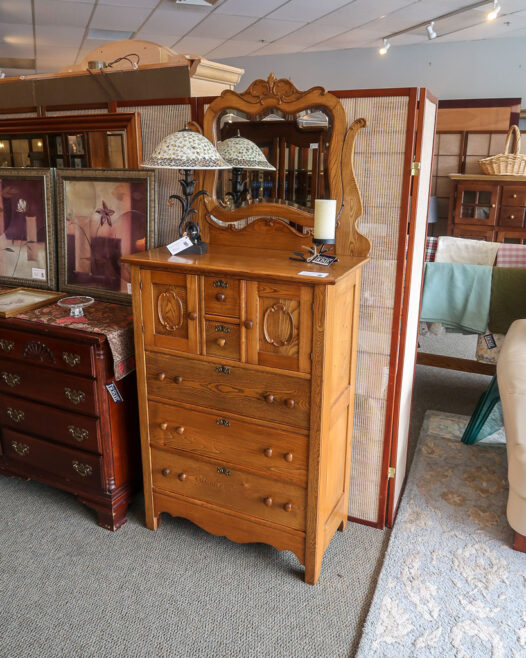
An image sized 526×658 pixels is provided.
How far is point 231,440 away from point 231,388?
7.7 inches

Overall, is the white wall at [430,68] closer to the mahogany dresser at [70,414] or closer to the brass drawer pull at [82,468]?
the mahogany dresser at [70,414]

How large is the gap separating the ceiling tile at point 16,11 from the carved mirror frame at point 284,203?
4090 mm

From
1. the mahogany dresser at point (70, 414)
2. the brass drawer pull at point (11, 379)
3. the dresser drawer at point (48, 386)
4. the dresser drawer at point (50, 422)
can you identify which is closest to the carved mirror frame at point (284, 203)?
the mahogany dresser at point (70, 414)

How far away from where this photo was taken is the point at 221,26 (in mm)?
5727

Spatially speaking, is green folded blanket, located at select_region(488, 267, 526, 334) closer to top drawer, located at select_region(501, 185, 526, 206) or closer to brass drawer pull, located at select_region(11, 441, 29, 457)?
top drawer, located at select_region(501, 185, 526, 206)

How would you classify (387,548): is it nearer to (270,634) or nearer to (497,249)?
(270,634)

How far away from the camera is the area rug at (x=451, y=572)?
1.66m

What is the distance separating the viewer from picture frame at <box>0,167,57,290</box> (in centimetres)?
250

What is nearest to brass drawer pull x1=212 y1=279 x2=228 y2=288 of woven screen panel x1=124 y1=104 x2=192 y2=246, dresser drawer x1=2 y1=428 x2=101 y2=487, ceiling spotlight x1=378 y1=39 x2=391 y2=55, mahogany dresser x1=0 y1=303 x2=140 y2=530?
mahogany dresser x1=0 y1=303 x2=140 y2=530

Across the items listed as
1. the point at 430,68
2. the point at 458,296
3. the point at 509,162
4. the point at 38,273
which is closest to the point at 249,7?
the point at 430,68

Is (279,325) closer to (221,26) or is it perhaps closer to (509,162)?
(509,162)

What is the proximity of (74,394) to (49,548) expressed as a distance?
594mm

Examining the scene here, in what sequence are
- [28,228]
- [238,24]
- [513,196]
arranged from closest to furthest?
[28,228]
[513,196]
[238,24]

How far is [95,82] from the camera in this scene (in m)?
2.37
